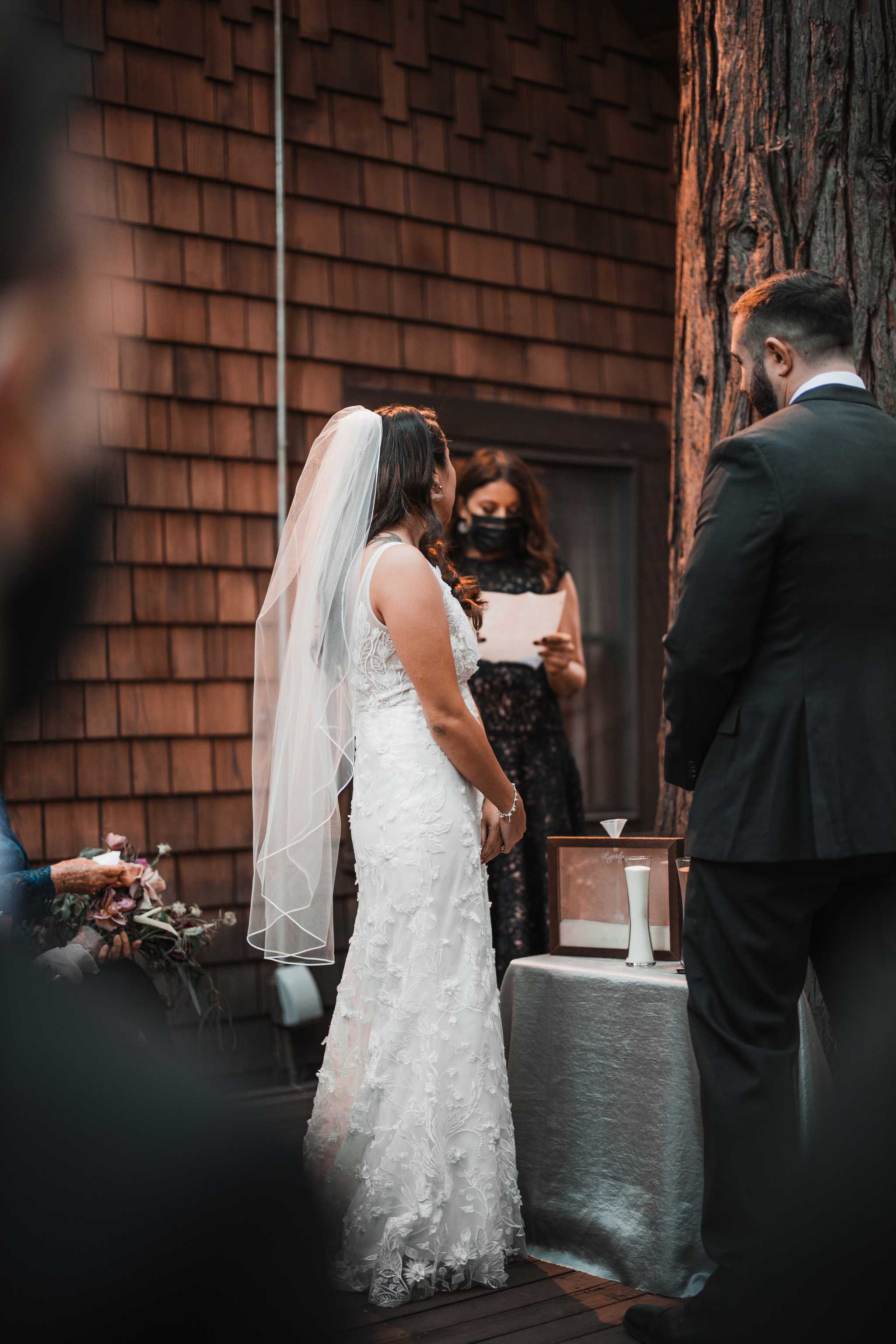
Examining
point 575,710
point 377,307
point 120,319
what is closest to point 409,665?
point 120,319

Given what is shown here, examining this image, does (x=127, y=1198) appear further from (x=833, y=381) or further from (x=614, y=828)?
(x=614, y=828)

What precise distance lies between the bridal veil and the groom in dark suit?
84 centimetres

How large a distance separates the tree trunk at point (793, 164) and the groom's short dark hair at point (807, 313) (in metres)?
0.86

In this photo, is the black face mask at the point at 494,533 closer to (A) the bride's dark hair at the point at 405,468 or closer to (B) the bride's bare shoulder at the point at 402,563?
(A) the bride's dark hair at the point at 405,468

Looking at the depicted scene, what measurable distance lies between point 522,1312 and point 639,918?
30.6 inches

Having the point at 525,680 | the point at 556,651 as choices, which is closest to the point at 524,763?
the point at 525,680

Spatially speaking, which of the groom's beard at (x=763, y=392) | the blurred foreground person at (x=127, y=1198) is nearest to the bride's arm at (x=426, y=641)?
the groom's beard at (x=763, y=392)

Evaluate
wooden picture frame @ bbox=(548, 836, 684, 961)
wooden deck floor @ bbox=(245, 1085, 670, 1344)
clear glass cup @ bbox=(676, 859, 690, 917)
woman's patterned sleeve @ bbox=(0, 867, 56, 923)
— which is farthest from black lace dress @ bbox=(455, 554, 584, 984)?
woman's patterned sleeve @ bbox=(0, 867, 56, 923)

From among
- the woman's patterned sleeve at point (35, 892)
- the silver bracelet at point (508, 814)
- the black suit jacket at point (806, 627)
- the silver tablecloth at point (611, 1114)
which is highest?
the black suit jacket at point (806, 627)

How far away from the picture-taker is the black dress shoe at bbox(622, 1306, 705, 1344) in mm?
2143

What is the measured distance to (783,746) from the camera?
2.02 m

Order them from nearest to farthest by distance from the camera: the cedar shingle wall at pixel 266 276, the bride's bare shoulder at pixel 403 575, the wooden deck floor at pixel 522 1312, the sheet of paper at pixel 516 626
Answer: the wooden deck floor at pixel 522 1312 < the bride's bare shoulder at pixel 403 575 < the sheet of paper at pixel 516 626 < the cedar shingle wall at pixel 266 276

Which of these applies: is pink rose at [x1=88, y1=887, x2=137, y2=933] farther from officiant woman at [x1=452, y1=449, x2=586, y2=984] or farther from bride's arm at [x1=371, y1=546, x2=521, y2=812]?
officiant woman at [x1=452, y1=449, x2=586, y2=984]

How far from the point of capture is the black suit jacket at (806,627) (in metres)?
1.99
